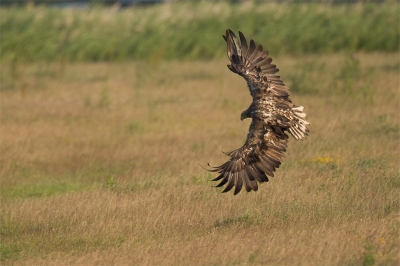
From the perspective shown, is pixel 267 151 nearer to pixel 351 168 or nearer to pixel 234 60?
pixel 234 60

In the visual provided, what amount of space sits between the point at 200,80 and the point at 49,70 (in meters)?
4.50

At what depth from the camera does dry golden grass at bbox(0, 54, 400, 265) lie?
798 cm

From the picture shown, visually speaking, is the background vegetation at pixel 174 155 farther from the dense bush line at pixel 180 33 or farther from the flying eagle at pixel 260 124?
the flying eagle at pixel 260 124

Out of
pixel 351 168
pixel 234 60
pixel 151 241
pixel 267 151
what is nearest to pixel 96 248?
pixel 151 241

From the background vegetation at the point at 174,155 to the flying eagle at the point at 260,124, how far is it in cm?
56

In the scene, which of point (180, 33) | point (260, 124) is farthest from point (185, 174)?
point (180, 33)

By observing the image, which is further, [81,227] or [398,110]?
[398,110]

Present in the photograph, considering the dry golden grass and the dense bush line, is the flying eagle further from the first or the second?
the dense bush line

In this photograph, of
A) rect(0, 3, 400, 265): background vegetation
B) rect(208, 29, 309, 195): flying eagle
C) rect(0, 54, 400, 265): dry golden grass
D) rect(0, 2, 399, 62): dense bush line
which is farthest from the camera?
rect(0, 2, 399, 62): dense bush line

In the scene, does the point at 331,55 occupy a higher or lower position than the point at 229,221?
higher

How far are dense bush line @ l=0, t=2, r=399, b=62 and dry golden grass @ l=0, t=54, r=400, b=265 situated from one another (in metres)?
2.29

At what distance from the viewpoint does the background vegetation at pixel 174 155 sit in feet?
26.6

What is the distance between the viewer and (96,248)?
835 centimetres

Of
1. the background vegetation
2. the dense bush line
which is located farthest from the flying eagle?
the dense bush line
